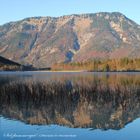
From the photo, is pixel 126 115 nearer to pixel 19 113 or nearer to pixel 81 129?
pixel 81 129

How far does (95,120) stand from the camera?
32.3 m

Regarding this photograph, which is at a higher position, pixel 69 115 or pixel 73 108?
pixel 69 115

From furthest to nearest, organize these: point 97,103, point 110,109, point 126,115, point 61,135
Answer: point 97,103, point 110,109, point 126,115, point 61,135

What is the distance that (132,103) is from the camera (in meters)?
40.4

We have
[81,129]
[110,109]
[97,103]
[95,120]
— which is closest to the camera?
[81,129]

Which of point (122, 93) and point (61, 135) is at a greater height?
point (61, 135)

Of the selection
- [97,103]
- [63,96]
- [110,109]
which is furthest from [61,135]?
[63,96]

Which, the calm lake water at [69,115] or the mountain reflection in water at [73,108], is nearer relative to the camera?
the calm lake water at [69,115]

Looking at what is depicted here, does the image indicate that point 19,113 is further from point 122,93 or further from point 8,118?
point 122,93

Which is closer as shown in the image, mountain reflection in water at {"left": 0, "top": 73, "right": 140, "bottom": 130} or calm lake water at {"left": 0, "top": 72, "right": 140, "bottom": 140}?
calm lake water at {"left": 0, "top": 72, "right": 140, "bottom": 140}

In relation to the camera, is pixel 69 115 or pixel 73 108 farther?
pixel 73 108

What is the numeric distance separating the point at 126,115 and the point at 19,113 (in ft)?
34.5

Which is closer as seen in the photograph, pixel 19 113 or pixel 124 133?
Result: pixel 124 133

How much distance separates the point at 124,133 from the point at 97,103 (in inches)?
525
